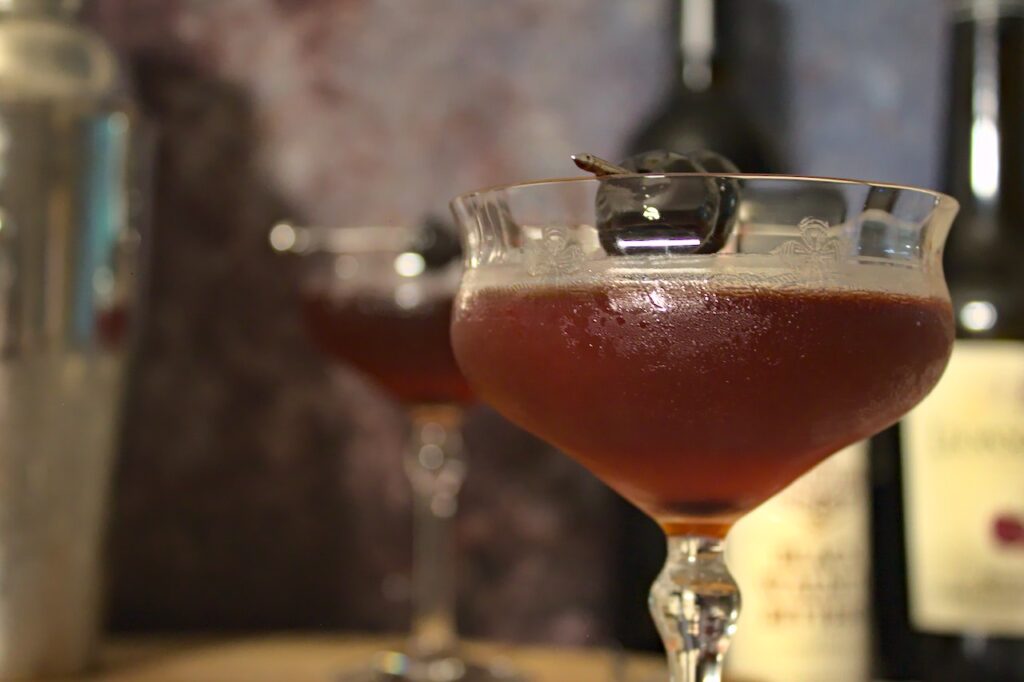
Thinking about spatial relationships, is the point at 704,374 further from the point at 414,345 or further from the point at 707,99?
the point at 707,99

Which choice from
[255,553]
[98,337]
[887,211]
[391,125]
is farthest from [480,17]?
[887,211]

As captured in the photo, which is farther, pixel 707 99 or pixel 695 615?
pixel 707 99

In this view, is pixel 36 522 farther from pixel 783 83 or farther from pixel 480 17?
pixel 783 83

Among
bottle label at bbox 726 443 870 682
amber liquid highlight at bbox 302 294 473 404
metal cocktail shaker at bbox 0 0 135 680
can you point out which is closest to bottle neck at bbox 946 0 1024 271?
bottle label at bbox 726 443 870 682

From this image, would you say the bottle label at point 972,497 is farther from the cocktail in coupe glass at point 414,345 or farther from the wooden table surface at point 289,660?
the cocktail in coupe glass at point 414,345

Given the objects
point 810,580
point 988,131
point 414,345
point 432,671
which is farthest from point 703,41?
point 432,671

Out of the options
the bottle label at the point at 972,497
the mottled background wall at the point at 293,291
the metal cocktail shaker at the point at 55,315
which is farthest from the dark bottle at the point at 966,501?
the metal cocktail shaker at the point at 55,315
